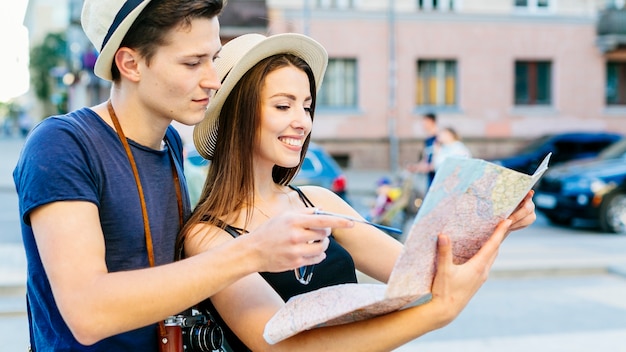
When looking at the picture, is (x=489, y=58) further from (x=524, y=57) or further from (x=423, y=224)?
(x=423, y=224)

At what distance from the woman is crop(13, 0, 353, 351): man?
152mm

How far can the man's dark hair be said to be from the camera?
1601 mm

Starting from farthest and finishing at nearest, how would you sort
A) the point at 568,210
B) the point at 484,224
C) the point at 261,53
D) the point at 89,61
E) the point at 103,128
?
1. the point at 89,61
2. the point at 568,210
3. the point at 261,53
4. the point at 103,128
5. the point at 484,224

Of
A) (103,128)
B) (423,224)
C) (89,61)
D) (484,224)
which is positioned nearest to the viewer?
(423,224)

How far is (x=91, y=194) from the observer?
4.89ft

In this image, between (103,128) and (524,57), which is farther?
(524,57)

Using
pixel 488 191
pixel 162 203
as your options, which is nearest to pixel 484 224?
pixel 488 191

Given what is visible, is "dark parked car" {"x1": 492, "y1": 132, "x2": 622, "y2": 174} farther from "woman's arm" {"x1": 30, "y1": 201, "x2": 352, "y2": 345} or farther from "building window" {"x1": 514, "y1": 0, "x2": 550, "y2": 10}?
"woman's arm" {"x1": 30, "y1": 201, "x2": 352, "y2": 345}

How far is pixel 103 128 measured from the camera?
5.45ft

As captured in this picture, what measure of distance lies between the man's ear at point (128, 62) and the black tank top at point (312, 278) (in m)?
0.47

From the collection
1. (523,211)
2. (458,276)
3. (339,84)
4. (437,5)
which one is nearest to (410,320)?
(458,276)

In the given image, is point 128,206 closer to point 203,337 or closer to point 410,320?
point 203,337

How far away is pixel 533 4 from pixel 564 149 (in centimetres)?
909

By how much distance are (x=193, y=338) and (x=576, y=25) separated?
75.7 ft
